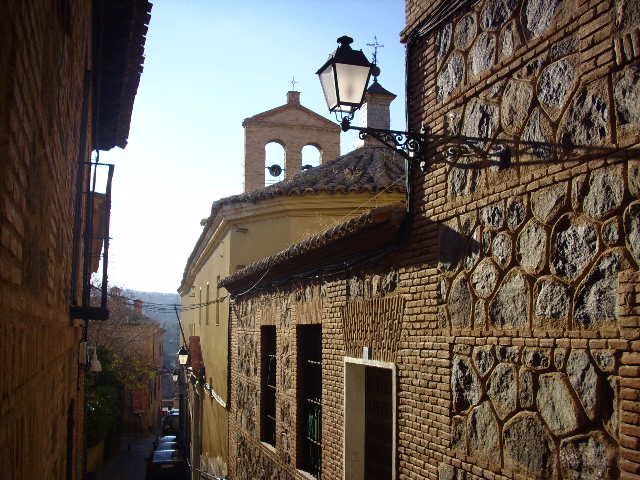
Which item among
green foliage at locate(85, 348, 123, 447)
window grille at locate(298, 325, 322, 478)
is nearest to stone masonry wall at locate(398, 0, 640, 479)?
window grille at locate(298, 325, 322, 478)

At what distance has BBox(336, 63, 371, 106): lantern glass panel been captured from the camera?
5.29m

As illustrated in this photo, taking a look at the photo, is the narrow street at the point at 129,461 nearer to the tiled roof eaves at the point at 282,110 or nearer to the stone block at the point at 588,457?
the tiled roof eaves at the point at 282,110

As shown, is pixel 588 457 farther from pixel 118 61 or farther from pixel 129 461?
pixel 129 461

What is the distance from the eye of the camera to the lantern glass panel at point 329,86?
5.32 meters

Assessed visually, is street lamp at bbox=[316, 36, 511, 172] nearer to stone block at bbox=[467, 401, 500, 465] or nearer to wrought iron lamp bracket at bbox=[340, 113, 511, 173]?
wrought iron lamp bracket at bbox=[340, 113, 511, 173]

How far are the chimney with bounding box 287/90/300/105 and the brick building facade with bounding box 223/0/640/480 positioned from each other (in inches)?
455

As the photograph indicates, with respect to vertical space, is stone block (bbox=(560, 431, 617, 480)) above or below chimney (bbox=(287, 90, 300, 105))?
below

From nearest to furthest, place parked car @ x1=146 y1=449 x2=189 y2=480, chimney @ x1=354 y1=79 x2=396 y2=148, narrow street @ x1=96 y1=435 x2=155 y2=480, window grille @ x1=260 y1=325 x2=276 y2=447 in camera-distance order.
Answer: window grille @ x1=260 y1=325 x2=276 y2=447
chimney @ x1=354 y1=79 x2=396 y2=148
parked car @ x1=146 y1=449 x2=189 y2=480
narrow street @ x1=96 y1=435 x2=155 y2=480

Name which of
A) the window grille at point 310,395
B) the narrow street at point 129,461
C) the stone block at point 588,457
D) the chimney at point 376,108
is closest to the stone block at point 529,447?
the stone block at point 588,457

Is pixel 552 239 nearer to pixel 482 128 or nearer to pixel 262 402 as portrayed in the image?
pixel 482 128

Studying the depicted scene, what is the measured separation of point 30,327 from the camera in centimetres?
277

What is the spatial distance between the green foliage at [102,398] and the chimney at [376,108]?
39.4 ft

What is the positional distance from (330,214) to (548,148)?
864cm

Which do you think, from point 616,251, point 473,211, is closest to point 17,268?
point 616,251
